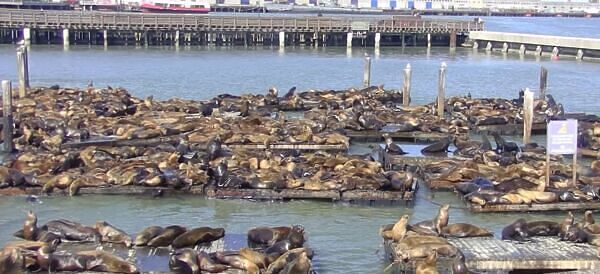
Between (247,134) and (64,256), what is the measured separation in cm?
772

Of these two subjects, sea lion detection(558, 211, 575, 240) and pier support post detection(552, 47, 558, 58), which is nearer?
sea lion detection(558, 211, 575, 240)

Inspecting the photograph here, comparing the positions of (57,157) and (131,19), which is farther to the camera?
(131,19)

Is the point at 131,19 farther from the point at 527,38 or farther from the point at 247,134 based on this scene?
the point at 247,134

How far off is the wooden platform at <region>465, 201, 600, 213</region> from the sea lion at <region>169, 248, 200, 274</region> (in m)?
5.24

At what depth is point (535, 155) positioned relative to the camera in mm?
15062

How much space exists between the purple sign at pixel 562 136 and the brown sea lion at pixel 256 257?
5866 mm

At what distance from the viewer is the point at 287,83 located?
104 ft

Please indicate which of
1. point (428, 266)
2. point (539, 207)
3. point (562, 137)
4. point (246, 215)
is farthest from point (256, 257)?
point (562, 137)

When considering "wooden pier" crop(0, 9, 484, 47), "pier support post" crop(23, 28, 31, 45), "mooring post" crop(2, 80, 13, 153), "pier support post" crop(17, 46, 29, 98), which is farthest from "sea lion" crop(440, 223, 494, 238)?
"pier support post" crop(23, 28, 31, 45)

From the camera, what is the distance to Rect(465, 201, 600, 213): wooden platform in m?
12.1

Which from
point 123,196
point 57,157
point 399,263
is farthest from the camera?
point 57,157

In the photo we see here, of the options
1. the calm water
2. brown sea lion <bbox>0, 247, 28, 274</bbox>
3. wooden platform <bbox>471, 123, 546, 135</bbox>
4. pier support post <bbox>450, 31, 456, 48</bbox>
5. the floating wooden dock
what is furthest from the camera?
pier support post <bbox>450, 31, 456, 48</bbox>

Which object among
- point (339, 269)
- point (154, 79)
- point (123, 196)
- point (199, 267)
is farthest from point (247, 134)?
point (154, 79)

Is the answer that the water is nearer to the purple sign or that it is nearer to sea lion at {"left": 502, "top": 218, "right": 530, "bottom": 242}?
the purple sign
